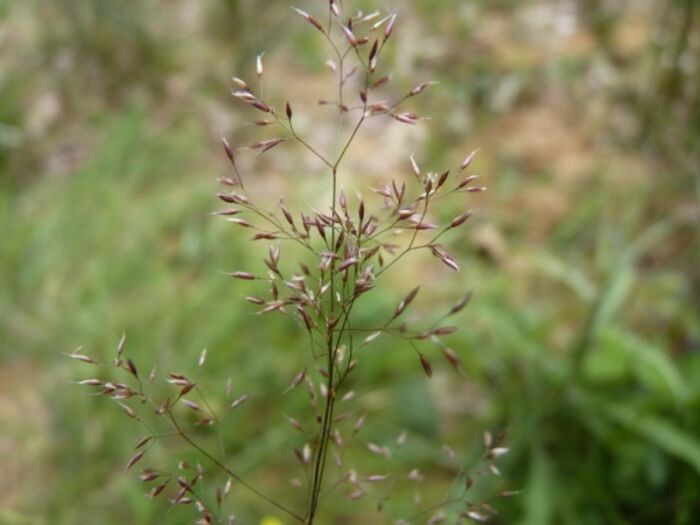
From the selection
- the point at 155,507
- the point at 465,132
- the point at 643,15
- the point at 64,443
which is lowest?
the point at 155,507

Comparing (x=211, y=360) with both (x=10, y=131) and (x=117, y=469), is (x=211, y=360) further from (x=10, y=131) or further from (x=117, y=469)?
(x=10, y=131)

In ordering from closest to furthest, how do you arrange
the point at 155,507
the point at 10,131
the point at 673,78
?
1. the point at 155,507
2. the point at 673,78
3. the point at 10,131

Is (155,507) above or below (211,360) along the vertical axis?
below

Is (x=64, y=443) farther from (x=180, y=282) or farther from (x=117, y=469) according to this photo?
(x=180, y=282)

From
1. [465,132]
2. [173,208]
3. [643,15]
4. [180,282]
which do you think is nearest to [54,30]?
[173,208]

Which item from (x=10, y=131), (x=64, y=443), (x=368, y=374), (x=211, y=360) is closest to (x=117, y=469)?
(x=64, y=443)

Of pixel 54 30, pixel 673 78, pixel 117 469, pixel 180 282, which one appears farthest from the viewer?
pixel 54 30

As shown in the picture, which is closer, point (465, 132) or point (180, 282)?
point (180, 282)
